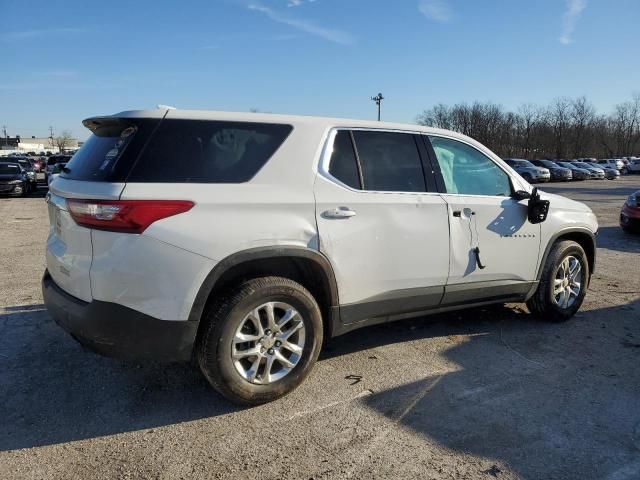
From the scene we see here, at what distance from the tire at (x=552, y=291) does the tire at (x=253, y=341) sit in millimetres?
2533

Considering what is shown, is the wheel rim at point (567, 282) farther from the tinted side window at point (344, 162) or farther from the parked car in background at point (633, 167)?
the parked car in background at point (633, 167)

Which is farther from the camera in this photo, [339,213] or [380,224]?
[380,224]

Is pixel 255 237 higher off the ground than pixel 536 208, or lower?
lower

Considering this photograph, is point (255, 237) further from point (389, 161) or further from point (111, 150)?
point (389, 161)

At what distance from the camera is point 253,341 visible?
3.14 m

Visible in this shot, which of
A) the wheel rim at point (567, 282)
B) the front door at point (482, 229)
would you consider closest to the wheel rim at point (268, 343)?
the front door at point (482, 229)

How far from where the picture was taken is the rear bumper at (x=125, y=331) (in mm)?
2762

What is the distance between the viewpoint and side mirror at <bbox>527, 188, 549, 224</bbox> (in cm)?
443

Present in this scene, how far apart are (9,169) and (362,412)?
77.6 feet

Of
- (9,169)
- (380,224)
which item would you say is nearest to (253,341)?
(380,224)

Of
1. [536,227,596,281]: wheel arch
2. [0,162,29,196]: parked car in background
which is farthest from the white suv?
[0,162,29,196]: parked car in background

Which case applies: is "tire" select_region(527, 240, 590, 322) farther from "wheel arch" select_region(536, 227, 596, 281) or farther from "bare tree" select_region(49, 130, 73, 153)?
"bare tree" select_region(49, 130, 73, 153)

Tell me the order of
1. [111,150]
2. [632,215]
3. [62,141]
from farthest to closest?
1. [62,141]
2. [632,215]
3. [111,150]

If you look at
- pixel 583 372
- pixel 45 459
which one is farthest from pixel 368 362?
pixel 45 459
